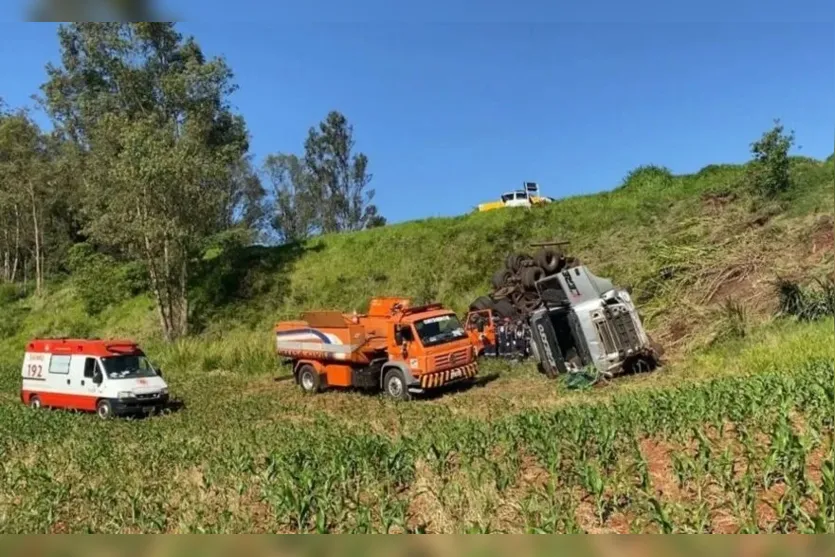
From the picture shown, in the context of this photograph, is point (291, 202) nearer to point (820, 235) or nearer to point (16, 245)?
point (16, 245)

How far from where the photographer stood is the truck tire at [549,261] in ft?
69.7

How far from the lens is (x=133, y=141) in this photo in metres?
25.4

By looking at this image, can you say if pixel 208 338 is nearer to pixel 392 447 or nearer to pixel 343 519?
pixel 392 447

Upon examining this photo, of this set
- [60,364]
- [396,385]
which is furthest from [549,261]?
[60,364]

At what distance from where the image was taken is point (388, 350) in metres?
17.6

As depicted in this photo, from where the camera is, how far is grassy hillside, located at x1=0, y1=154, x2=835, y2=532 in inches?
206

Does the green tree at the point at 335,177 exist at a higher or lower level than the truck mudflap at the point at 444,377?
higher

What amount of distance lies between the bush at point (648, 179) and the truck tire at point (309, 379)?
61.2 ft

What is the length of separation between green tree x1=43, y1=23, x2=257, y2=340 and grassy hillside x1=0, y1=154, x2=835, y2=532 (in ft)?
12.9

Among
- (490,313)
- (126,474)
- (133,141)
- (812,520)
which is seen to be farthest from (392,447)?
(133,141)

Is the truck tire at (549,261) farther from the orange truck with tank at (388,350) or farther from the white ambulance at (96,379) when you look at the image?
the white ambulance at (96,379)

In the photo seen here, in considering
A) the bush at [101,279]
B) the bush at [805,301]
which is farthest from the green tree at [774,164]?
the bush at [101,279]

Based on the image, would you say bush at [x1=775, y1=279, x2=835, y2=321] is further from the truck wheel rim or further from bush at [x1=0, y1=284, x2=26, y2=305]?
bush at [x1=0, y1=284, x2=26, y2=305]

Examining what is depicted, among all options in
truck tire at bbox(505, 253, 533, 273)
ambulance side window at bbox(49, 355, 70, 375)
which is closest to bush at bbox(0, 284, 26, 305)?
ambulance side window at bbox(49, 355, 70, 375)
